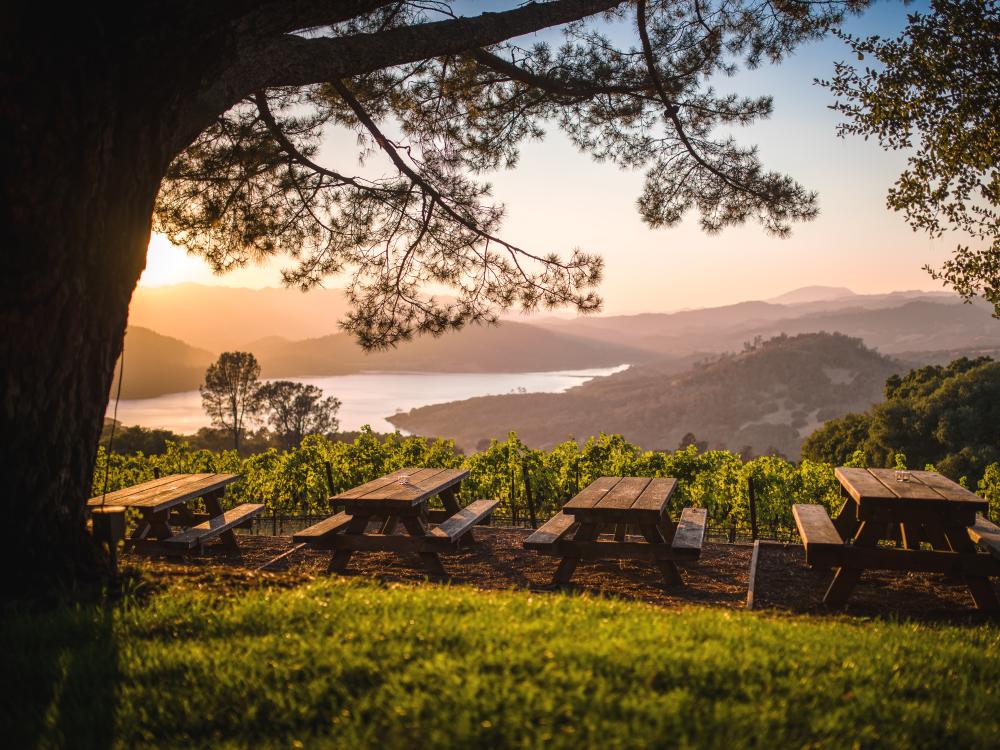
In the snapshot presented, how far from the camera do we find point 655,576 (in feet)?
19.1

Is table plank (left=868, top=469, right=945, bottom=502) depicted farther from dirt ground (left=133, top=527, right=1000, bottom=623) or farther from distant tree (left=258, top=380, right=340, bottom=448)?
distant tree (left=258, top=380, right=340, bottom=448)

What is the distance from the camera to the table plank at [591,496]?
5.08 metres

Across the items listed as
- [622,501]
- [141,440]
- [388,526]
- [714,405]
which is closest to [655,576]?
[622,501]

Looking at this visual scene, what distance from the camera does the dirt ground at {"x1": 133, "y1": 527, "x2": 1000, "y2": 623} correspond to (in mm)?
4832

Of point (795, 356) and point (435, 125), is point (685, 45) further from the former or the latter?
point (795, 356)

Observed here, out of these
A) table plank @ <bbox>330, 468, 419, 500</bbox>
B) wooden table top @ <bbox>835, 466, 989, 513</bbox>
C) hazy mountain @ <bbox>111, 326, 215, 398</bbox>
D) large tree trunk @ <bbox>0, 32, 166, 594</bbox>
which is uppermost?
hazy mountain @ <bbox>111, 326, 215, 398</bbox>

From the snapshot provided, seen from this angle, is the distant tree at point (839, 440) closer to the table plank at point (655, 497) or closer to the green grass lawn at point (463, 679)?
the table plank at point (655, 497)

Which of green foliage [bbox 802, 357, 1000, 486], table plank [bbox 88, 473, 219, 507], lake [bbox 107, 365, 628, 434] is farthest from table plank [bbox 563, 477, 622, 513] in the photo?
lake [bbox 107, 365, 628, 434]

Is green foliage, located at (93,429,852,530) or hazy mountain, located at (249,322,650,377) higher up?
hazy mountain, located at (249,322,650,377)

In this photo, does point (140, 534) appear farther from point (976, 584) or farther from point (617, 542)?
point (976, 584)

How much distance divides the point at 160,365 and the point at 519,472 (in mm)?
84564

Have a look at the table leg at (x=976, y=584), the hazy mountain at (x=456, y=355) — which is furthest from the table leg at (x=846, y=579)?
the hazy mountain at (x=456, y=355)

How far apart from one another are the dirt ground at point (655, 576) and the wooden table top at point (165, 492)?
618 millimetres

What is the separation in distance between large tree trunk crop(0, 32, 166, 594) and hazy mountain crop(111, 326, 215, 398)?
262ft
